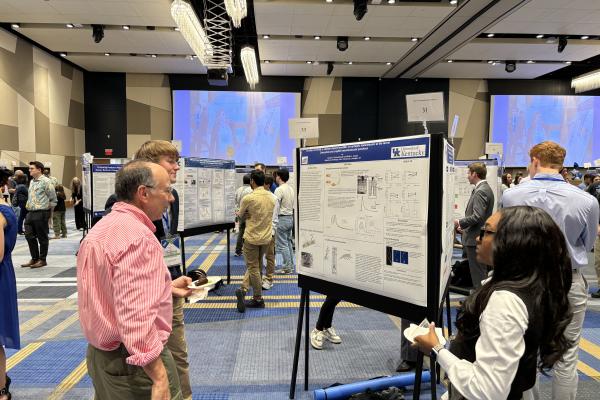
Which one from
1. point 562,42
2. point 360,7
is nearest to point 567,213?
point 360,7

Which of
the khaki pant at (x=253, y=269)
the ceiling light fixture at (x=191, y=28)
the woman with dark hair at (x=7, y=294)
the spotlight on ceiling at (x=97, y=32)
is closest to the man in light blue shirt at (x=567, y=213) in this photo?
the khaki pant at (x=253, y=269)

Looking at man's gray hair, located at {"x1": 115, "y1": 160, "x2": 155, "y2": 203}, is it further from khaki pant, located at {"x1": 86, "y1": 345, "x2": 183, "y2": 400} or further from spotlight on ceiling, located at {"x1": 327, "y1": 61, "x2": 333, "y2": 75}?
spotlight on ceiling, located at {"x1": 327, "y1": 61, "x2": 333, "y2": 75}

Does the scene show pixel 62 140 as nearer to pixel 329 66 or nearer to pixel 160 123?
pixel 160 123

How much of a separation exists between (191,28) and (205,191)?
4488 mm

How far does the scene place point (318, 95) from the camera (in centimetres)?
1521

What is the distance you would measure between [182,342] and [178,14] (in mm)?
6491

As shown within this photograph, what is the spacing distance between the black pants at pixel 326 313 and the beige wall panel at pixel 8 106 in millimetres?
11555

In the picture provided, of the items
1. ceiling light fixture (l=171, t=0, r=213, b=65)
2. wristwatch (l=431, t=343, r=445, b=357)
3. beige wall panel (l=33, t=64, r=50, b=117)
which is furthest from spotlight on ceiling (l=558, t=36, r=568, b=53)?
beige wall panel (l=33, t=64, r=50, b=117)

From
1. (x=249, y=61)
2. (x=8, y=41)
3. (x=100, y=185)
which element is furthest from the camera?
(x=8, y=41)

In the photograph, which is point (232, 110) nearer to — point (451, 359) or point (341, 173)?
point (341, 173)

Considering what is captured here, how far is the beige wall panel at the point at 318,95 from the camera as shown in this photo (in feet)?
49.8

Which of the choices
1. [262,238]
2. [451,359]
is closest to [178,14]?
[262,238]

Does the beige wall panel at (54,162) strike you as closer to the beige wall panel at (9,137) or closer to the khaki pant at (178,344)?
the beige wall panel at (9,137)

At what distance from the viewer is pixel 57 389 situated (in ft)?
8.95
